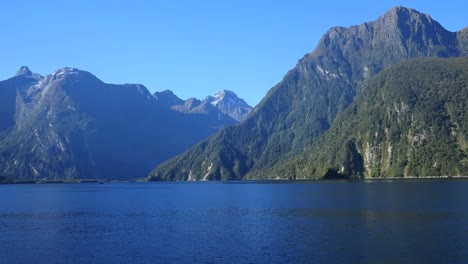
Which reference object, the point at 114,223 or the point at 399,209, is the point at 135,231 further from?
the point at 399,209

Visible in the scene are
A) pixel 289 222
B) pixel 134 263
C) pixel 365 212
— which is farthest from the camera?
pixel 365 212

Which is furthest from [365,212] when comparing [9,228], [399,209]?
[9,228]

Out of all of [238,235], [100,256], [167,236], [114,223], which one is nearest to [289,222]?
[238,235]

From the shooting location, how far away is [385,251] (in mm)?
73125

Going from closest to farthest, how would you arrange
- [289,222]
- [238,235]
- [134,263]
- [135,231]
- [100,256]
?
1. [134,263]
2. [100,256]
3. [238,235]
4. [135,231]
5. [289,222]

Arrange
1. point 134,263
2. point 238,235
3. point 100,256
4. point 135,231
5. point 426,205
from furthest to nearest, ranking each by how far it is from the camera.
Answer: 1. point 426,205
2. point 135,231
3. point 238,235
4. point 100,256
5. point 134,263

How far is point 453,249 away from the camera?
242ft

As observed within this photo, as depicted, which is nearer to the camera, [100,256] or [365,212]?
[100,256]

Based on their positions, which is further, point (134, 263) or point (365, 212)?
point (365, 212)

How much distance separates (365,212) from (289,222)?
25.4 meters

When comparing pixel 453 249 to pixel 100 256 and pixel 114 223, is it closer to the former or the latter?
pixel 100 256

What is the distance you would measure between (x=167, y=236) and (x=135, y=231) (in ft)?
34.2

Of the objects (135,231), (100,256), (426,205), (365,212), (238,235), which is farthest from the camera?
(426,205)

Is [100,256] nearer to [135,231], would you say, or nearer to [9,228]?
[135,231]
